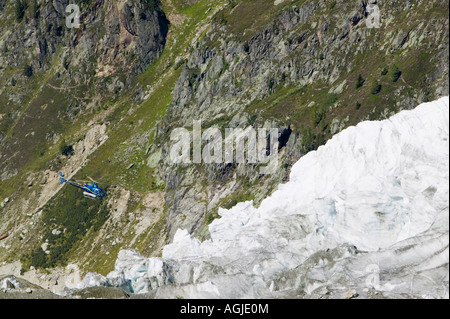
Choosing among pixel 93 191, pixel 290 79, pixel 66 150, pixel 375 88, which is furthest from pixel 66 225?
pixel 375 88

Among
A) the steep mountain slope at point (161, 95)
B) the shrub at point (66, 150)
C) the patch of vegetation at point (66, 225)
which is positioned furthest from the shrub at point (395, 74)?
the shrub at point (66, 150)

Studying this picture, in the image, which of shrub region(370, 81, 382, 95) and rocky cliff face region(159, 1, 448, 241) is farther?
rocky cliff face region(159, 1, 448, 241)

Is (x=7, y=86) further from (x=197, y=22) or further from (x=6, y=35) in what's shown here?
(x=197, y=22)

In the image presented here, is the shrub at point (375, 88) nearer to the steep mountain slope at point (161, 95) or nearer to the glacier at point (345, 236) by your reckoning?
the steep mountain slope at point (161, 95)

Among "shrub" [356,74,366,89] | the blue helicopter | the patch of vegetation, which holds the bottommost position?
the patch of vegetation

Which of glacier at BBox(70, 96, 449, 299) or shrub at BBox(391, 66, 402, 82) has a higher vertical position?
shrub at BBox(391, 66, 402, 82)

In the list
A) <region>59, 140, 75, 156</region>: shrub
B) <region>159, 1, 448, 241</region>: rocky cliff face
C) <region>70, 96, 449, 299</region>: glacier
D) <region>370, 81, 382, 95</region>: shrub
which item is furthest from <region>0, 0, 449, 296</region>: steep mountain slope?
<region>70, 96, 449, 299</region>: glacier

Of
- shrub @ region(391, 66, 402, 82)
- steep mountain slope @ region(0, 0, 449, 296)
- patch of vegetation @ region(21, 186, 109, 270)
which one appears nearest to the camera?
shrub @ region(391, 66, 402, 82)

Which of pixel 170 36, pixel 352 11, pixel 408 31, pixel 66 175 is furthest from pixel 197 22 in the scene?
pixel 408 31

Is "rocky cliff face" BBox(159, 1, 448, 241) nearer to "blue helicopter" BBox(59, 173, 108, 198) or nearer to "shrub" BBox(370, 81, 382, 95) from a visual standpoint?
"shrub" BBox(370, 81, 382, 95)
